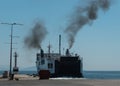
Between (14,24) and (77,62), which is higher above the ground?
(14,24)

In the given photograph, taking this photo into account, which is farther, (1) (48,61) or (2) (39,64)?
(2) (39,64)

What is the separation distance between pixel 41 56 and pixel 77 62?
2183cm

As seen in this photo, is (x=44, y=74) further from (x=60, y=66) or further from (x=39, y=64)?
(x=39, y=64)

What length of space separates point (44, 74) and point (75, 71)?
137 feet

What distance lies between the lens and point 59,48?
393 ft

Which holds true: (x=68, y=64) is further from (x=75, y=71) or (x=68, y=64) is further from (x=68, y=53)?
(x=68, y=53)

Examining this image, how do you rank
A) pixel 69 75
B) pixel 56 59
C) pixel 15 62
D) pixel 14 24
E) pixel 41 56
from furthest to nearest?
pixel 15 62 < pixel 41 56 < pixel 56 59 < pixel 69 75 < pixel 14 24

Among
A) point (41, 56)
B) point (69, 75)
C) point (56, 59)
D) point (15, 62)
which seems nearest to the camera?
point (69, 75)

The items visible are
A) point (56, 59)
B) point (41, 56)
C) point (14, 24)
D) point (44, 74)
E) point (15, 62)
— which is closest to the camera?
point (44, 74)

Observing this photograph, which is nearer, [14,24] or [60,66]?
[14,24]

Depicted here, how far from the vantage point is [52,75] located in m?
98.9

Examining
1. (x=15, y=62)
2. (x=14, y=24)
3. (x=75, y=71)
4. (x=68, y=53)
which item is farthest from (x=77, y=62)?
(x=15, y=62)

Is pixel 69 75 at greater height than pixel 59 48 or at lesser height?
lesser

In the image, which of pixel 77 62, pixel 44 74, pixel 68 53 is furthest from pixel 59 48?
pixel 44 74
